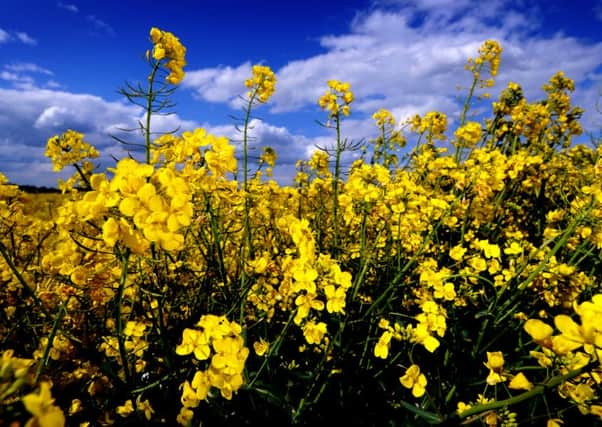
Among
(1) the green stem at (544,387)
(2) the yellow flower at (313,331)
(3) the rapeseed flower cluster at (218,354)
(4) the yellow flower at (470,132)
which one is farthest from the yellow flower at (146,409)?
(4) the yellow flower at (470,132)

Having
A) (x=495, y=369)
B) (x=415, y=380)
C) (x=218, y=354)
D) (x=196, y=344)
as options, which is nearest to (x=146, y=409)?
(x=196, y=344)

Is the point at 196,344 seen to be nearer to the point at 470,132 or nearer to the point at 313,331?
the point at 313,331

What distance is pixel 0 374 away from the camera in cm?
76

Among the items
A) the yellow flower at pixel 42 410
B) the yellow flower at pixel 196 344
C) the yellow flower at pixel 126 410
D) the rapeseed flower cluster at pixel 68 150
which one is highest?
the rapeseed flower cluster at pixel 68 150

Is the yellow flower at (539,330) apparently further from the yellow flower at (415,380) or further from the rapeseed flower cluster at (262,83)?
the rapeseed flower cluster at (262,83)

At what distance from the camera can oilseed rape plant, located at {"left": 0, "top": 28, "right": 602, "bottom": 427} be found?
1207 millimetres

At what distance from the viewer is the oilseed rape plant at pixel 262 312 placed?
1207 millimetres

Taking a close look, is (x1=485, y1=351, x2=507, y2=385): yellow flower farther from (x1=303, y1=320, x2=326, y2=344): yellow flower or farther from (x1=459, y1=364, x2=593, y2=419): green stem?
(x1=303, y1=320, x2=326, y2=344): yellow flower

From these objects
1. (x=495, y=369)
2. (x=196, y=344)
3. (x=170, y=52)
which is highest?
(x=170, y=52)

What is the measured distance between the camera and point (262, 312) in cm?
239

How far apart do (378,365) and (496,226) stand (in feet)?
7.39

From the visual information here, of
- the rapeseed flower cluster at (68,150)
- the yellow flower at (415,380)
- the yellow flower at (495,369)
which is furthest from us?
the rapeseed flower cluster at (68,150)

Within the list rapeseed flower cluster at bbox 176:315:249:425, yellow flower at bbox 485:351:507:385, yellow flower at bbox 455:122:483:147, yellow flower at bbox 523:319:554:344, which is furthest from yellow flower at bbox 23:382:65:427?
yellow flower at bbox 455:122:483:147

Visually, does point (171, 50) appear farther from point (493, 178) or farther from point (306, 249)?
point (493, 178)
